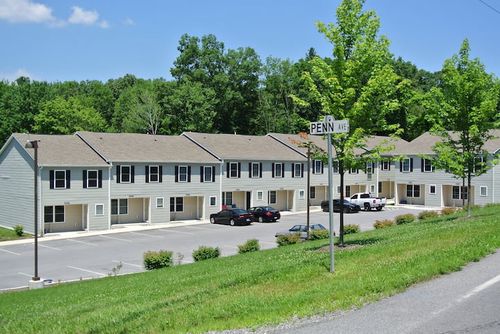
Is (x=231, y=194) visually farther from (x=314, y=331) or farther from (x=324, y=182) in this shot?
(x=314, y=331)

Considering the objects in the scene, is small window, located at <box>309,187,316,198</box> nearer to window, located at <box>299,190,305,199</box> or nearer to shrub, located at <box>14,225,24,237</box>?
window, located at <box>299,190,305,199</box>

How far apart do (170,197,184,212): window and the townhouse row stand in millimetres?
85

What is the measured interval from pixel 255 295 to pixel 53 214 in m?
33.5

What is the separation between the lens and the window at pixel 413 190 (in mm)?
62219

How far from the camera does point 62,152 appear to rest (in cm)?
4275

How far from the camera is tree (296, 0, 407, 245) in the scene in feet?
58.6

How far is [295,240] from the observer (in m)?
29.2

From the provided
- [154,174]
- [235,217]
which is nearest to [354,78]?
[235,217]

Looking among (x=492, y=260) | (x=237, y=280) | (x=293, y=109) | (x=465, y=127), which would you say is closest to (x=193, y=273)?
(x=237, y=280)

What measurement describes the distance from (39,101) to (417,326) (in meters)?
77.6

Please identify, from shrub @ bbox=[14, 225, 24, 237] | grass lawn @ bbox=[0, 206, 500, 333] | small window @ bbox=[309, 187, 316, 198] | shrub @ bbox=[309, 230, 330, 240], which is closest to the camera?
grass lawn @ bbox=[0, 206, 500, 333]

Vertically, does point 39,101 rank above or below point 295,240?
above

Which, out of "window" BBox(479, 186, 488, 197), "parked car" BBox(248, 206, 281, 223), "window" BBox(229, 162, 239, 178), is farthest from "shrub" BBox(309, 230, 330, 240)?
"window" BBox(479, 186, 488, 197)

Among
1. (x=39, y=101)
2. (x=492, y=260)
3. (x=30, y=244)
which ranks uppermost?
(x=39, y=101)
